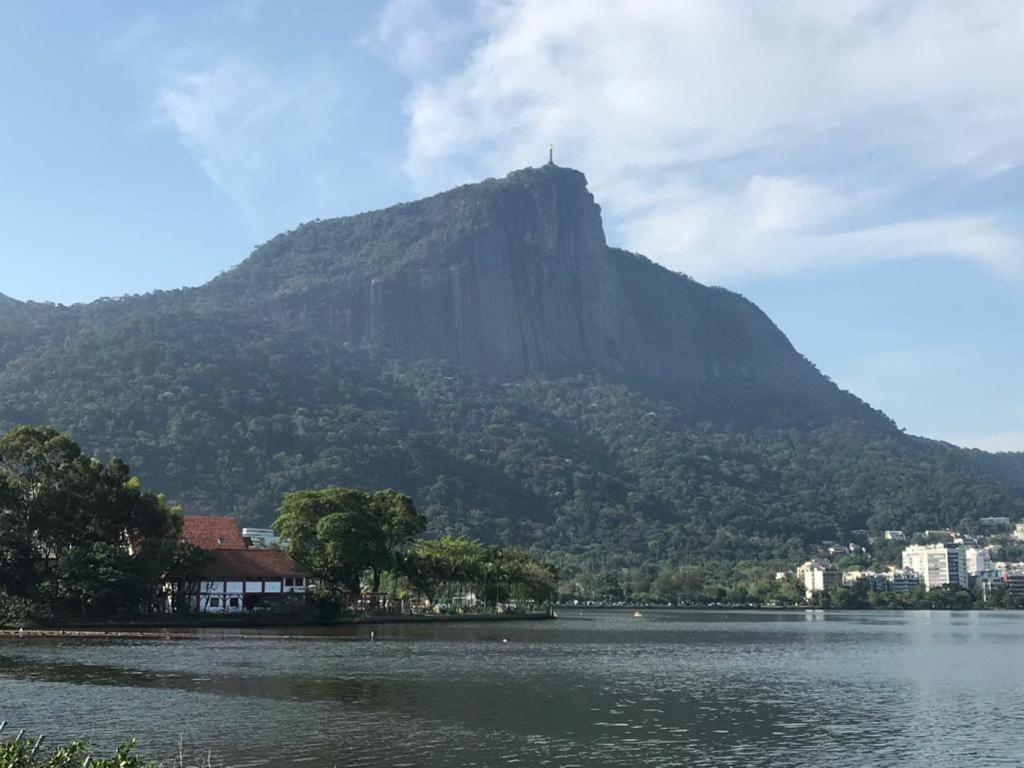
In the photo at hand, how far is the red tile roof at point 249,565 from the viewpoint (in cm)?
8406

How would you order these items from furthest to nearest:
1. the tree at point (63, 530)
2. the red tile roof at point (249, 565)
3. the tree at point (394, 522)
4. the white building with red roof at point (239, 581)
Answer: the tree at point (394, 522), the red tile roof at point (249, 565), the white building with red roof at point (239, 581), the tree at point (63, 530)

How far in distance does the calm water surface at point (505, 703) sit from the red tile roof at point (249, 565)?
20.1 meters

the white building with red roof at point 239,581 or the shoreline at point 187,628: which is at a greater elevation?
the white building with red roof at point 239,581

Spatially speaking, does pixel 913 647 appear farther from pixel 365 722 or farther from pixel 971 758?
pixel 365 722

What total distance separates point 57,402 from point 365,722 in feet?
560

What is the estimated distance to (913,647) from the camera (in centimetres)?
7900

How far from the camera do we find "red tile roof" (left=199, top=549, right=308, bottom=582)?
84.1 metres

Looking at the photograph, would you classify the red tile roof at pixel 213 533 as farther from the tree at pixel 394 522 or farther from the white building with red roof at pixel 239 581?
the tree at pixel 394 522

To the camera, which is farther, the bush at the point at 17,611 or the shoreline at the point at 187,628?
the bush at the point at 17,611

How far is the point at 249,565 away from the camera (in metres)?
85.5

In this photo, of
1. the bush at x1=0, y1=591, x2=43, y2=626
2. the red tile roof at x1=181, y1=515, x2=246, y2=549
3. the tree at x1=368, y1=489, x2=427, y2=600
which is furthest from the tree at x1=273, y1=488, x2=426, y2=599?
the bush at x1=0, y1=591, x2=43, y2=626

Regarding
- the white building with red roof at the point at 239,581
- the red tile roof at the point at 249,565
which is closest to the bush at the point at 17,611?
the white building with red roof at the point at 239,581

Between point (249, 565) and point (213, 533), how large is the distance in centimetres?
947

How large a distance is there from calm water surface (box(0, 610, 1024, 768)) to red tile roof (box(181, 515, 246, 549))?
91.6ft
